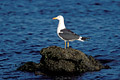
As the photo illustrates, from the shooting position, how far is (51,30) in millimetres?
22328

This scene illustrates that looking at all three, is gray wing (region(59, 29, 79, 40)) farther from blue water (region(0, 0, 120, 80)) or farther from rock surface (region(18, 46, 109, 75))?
blue water (region(0, 0, 120, 80))

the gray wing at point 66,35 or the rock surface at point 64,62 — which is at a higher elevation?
the gray wing at point 66,35

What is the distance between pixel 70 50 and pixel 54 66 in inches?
39.9

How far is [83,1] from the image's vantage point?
3247cm

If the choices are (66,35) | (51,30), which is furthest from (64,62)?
(51,30)

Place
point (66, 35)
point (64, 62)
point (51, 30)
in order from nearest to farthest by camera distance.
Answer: point (64, 62), point (66, 35), point (51, 30)

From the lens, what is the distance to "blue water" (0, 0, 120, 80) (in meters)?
14.0

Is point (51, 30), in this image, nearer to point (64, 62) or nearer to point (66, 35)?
point (66, 35)

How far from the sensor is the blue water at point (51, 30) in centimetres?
1403

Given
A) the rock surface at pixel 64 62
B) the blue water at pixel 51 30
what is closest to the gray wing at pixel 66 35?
the rock surface at pixel 64 62

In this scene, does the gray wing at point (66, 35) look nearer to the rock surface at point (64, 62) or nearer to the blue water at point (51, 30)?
the rock surface at point (64, 62)

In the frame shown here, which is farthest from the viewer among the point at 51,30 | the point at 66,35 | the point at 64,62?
the point at 51,30

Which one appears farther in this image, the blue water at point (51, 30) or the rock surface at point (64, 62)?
the blue water at point (51, 30)

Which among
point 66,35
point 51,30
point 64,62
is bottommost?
point 64,62
